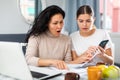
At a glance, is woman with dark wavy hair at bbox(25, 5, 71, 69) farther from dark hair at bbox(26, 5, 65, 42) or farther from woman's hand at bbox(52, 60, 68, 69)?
woman's hand at bbox(52, 60, 68, 69)

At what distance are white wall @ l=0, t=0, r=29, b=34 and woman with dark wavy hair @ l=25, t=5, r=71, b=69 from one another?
1.42 metres

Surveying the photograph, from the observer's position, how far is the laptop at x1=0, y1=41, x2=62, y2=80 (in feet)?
3.68

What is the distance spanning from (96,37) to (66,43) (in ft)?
0.94

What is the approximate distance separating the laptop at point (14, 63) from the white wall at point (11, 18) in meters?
A: 1.98

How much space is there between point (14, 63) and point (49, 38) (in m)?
0.79

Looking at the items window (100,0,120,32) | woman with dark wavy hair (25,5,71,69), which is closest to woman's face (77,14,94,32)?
woman with dark wavy hair (25,5,71,69)

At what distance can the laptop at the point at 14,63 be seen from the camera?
112 cm

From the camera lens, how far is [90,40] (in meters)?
1.99

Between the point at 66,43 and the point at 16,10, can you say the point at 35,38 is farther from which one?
the point at 16,10

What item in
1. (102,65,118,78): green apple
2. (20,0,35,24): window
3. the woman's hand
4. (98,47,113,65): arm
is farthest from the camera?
(20,0,35,24): window

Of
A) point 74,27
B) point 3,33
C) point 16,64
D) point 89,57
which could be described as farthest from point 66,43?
point 74,27

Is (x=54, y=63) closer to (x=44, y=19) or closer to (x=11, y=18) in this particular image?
(x=44, y=19)

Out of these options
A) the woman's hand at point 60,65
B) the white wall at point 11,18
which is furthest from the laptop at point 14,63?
the white wall at point 11,18

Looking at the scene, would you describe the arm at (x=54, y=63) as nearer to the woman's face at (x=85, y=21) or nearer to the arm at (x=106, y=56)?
the arm at (x=106, y=56)
